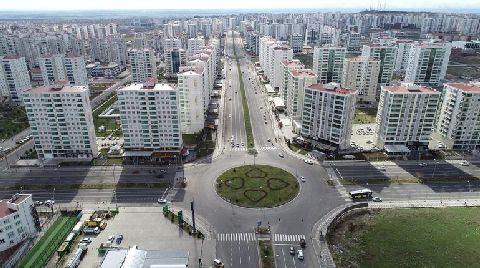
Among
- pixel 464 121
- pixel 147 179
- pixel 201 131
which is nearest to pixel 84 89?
pixel 147 179

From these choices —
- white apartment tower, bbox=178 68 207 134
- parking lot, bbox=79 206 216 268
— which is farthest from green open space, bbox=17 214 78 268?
white apartment tower, bbox=178 68 207 134

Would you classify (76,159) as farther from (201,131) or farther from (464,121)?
(464,121)

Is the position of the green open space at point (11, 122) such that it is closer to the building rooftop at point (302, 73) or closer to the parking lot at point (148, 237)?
the parking lot at point (148, 237)

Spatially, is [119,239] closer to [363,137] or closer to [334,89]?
[334,89]

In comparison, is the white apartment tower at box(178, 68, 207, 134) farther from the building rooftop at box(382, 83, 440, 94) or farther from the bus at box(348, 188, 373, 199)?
the bus at box(348, 188, 373, 199)

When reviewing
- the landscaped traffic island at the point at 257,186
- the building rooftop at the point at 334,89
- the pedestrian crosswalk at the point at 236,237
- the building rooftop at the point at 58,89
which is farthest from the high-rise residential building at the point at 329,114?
the building rooftop at the point at 58,89

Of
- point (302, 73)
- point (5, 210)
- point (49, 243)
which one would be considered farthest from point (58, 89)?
point (302, 73)
